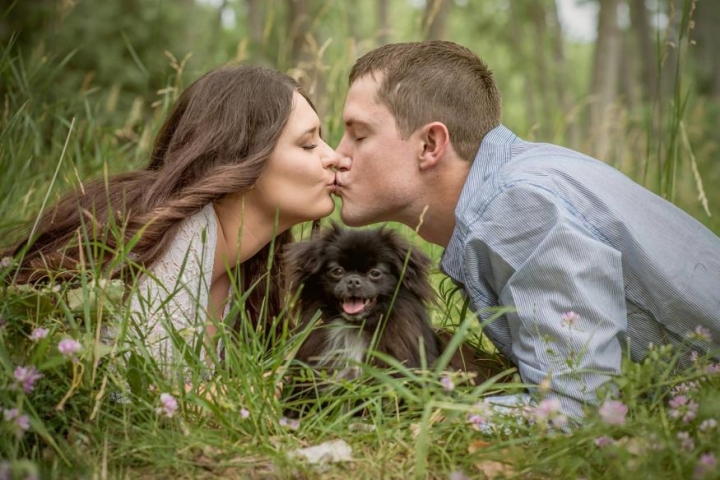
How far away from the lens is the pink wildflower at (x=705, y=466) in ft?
6.77

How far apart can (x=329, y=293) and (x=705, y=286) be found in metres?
1.58

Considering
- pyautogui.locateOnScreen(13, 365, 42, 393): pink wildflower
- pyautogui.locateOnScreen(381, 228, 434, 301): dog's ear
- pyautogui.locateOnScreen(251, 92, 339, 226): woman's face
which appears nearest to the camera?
pyautogui.locateOnScreen(13, 365, 42, 393): pink wildflower

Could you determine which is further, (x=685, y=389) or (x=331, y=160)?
(x=331, y=160)

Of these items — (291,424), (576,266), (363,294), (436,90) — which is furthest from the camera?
(436,90)

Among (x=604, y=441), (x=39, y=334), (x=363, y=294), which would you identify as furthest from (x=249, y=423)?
(x=604, y=441)

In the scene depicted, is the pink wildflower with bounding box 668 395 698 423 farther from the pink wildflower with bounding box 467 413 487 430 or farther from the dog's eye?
the dog's eye

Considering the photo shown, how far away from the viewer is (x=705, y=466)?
2.09m

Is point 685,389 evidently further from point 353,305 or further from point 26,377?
point 26,377

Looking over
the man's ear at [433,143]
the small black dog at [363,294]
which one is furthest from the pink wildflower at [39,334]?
the man's ear at [433,143]

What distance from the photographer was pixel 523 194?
3.02 metres

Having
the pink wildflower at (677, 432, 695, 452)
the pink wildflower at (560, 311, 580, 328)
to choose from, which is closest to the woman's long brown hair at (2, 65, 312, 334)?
the pink wildflower at (560, 311, 580, 328)

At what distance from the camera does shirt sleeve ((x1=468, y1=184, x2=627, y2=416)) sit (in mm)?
2729

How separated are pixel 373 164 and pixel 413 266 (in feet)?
1.85

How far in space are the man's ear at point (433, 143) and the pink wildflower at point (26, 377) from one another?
197 cm
